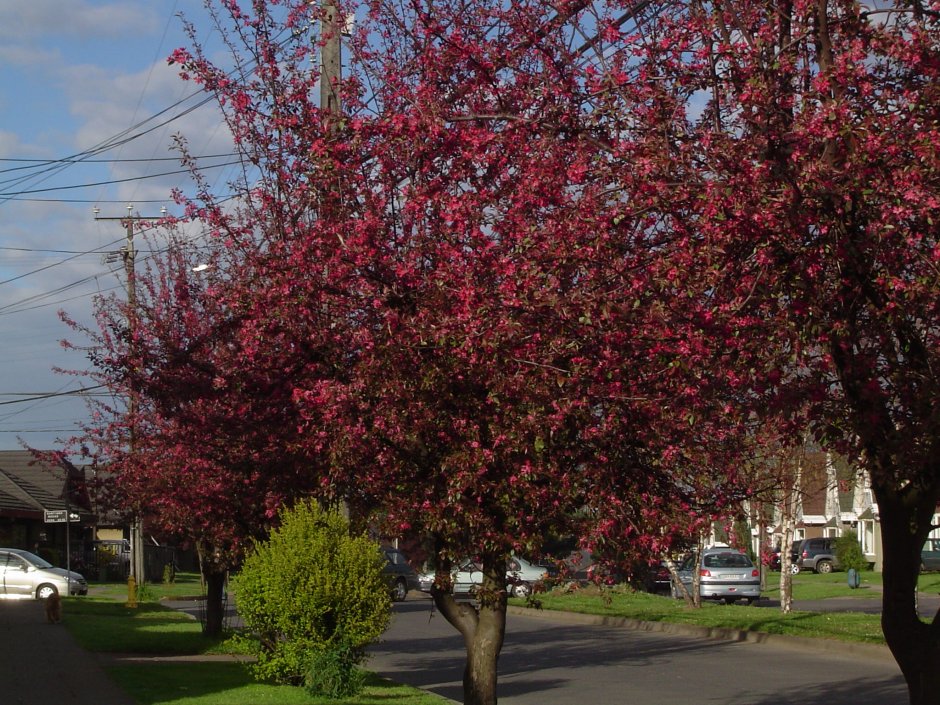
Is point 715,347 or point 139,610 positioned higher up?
point 715,347

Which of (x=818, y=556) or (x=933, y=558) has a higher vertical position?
(x=933, y=558)

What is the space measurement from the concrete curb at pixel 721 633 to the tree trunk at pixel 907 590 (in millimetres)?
12779

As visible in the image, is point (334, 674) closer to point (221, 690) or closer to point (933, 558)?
point (221, 690)

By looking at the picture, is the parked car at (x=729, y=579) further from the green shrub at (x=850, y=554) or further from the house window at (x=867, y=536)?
the house window at (x=867, y=536)

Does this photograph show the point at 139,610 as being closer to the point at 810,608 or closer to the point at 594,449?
the point at 810,608

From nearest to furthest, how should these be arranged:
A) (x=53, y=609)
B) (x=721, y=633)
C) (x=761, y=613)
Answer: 1. (x=721, y=633)
2. (x=53, y=609)
3. (x=761, y=613)

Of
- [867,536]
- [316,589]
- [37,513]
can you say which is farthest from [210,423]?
[867,536]

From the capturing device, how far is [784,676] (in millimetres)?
17266

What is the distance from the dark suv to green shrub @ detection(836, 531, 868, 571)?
3.93 ft

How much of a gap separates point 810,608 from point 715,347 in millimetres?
Answer: 27217

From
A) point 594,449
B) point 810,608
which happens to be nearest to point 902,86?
point 594,449

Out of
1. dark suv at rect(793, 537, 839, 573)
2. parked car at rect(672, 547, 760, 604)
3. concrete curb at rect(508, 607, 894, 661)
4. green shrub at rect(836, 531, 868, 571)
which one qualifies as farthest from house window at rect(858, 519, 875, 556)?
concrete curb at rect(508, 607, 894, 661)

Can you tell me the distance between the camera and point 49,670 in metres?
16.3

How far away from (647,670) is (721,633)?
239 inches
